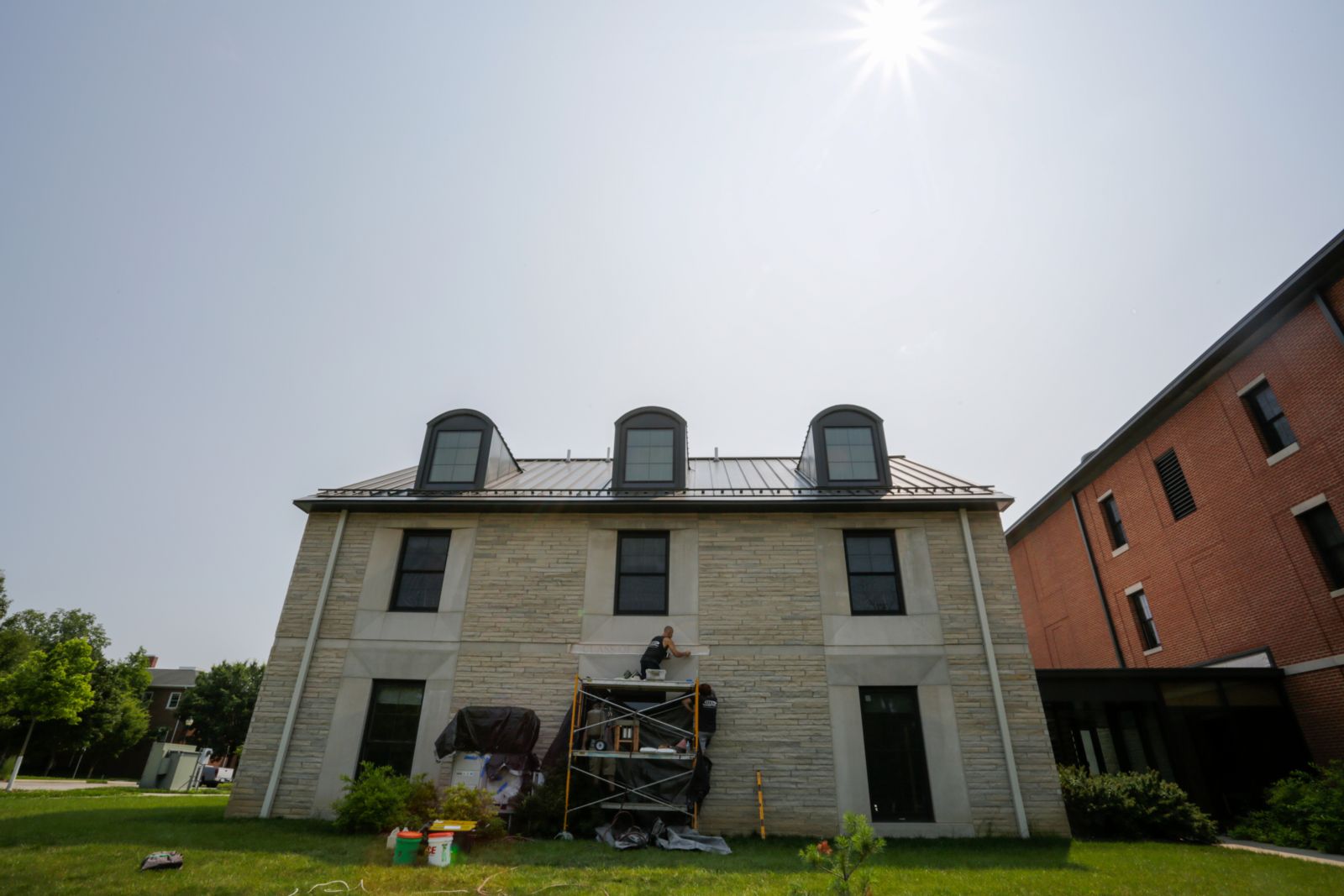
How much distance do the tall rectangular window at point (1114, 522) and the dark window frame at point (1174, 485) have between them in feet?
6.23

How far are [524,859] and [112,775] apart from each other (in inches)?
2222

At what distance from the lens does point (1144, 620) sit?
1870 centimetres

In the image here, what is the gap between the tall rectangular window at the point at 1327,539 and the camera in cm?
1347

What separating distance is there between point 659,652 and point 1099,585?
17.1 m

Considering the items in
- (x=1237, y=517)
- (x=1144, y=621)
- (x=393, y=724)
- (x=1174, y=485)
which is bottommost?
(x=393, y=724)

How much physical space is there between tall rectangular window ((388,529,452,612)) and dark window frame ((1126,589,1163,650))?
1991 centimetres

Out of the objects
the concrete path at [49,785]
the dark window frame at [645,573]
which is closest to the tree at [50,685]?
the concrete path at [49,785]

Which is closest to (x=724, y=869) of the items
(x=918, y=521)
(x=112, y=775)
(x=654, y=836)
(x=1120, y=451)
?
(x=654, y=836)

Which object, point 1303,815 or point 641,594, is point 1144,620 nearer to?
point 1303,815

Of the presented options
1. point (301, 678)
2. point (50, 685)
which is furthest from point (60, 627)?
point (301, 678)

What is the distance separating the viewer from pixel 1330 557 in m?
13.7

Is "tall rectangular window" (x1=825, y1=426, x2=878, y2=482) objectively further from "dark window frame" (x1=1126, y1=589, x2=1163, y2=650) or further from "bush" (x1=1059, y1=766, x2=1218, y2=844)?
"dark window frame" (x1=1126, y1=589, x2=1163, y2=650)

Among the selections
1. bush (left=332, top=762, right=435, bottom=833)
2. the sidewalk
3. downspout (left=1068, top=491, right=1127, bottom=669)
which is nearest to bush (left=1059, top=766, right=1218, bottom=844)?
downspout (left=1068, top=491, right=1127, bottom=669)

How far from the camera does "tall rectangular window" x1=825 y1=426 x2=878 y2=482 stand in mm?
13547
